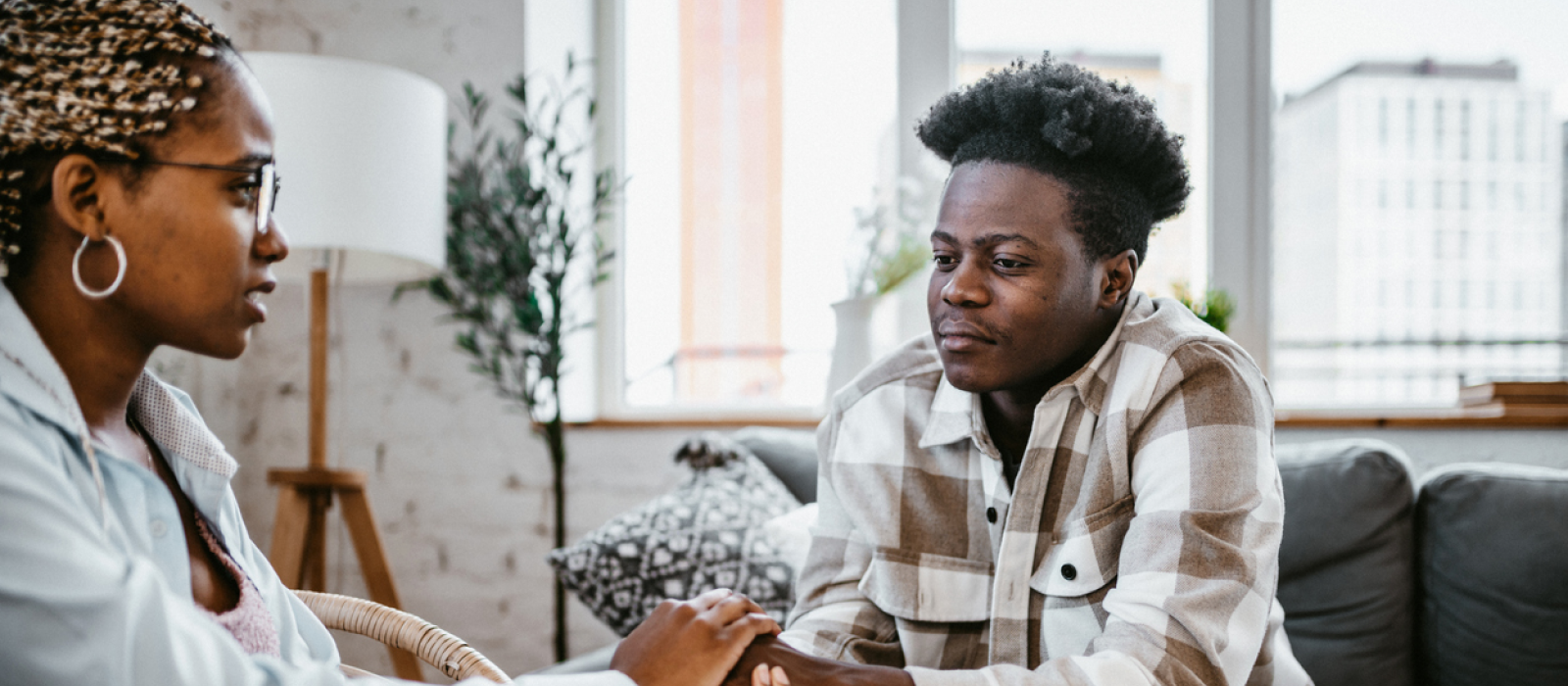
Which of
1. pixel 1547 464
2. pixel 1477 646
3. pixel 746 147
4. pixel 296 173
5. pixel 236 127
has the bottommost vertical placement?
pixel 1477 646

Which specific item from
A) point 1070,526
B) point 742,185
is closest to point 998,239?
point 1070,526

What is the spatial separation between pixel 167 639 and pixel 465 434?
201cm

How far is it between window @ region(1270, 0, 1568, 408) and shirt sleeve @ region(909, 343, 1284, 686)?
1.82m

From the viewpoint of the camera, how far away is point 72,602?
1.91ft

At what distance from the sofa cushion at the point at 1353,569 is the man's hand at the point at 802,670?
1016 millimetres

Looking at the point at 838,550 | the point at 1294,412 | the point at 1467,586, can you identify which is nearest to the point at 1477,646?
the point at 1467,586

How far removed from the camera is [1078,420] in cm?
120

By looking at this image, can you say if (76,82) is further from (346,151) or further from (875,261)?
(875,261)

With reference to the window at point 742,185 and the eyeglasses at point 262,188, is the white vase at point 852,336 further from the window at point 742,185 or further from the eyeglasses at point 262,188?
the eyeglasses at point 262,188

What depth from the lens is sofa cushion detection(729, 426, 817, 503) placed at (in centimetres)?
201

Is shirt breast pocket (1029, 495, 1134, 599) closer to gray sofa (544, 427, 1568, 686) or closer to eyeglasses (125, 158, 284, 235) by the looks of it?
gray sofa (544, 427, 1568, 686)

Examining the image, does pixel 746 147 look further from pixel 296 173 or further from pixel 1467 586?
pixel 1467 586

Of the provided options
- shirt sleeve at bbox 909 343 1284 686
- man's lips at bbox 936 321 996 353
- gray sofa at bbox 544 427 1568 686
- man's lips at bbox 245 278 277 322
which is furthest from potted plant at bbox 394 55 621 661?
shirt sleeve at bbox 909 343 1284 686

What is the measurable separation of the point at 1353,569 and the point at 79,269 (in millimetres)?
1832
